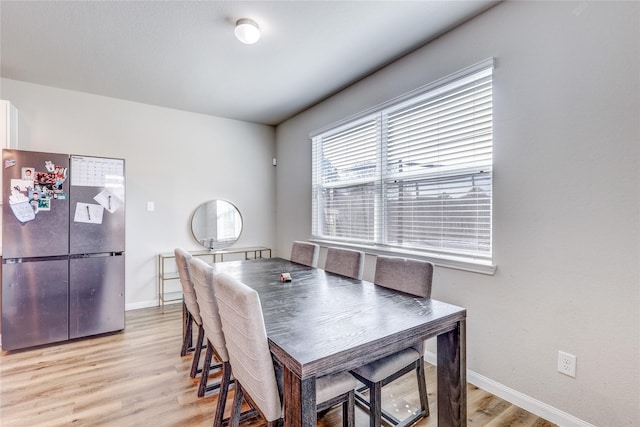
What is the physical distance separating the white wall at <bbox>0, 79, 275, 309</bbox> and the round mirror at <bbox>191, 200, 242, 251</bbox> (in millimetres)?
97

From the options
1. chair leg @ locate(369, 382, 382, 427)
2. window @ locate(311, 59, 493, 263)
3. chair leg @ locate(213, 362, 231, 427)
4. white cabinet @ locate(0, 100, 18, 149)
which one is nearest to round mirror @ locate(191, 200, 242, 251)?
window @ locate(311, 59, 493, 263)

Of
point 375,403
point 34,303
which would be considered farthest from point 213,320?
point 34,303

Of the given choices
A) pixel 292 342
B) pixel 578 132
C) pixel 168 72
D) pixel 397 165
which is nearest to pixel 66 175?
pixel 168 72

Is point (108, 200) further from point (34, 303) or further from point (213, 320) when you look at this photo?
point (213, 320)

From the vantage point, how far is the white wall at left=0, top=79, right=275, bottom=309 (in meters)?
3.28

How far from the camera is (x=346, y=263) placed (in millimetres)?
2371

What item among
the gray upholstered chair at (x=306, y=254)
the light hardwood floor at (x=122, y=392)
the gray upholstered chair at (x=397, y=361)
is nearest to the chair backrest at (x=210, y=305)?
the light hardwood floor at (x=122, y=392)

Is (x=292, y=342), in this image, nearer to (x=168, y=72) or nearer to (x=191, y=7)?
(x=191, y=7)

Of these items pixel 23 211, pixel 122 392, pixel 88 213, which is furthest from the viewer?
pixel 88 213

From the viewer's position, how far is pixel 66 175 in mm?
2746

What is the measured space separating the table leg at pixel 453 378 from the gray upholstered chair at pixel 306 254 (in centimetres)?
138

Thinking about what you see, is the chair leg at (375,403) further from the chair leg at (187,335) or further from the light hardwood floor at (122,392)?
the chair leg at (187,335)

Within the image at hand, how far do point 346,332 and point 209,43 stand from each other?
2.43 m

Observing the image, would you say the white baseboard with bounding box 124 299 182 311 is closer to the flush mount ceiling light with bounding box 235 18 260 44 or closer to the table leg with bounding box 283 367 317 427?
the flush mount ceiling light with bounding box 235 18 260 44
